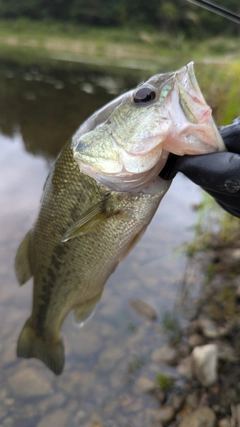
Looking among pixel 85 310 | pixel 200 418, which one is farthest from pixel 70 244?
pixel 200 418

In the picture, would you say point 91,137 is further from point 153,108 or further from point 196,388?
point 196,388

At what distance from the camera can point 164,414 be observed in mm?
2648

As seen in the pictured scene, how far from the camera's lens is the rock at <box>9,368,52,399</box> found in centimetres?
284

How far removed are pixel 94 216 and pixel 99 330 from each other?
2108mm

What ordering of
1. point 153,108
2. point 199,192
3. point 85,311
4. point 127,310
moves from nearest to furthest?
point 153,108 → point 85,311 → point 127,310 → point 199,192

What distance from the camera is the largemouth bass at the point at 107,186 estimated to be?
1378 millimetres

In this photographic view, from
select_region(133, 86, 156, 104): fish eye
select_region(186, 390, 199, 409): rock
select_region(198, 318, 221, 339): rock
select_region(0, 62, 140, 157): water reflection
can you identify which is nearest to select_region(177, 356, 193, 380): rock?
select_region(186, 390, 199, 409): rock

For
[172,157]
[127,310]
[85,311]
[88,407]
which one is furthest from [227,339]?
[172,157]

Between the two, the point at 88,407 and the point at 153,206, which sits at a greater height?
the point at 153,206

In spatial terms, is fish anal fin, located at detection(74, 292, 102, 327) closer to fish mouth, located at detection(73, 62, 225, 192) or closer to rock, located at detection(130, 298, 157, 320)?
fish mouth, located at detection(73, 62, 225, 192)

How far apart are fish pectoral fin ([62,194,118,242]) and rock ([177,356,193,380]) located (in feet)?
6.05

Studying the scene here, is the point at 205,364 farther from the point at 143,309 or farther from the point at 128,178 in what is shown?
the point at 128,178

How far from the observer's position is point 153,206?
5.31 feet

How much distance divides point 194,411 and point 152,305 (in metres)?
1.22
